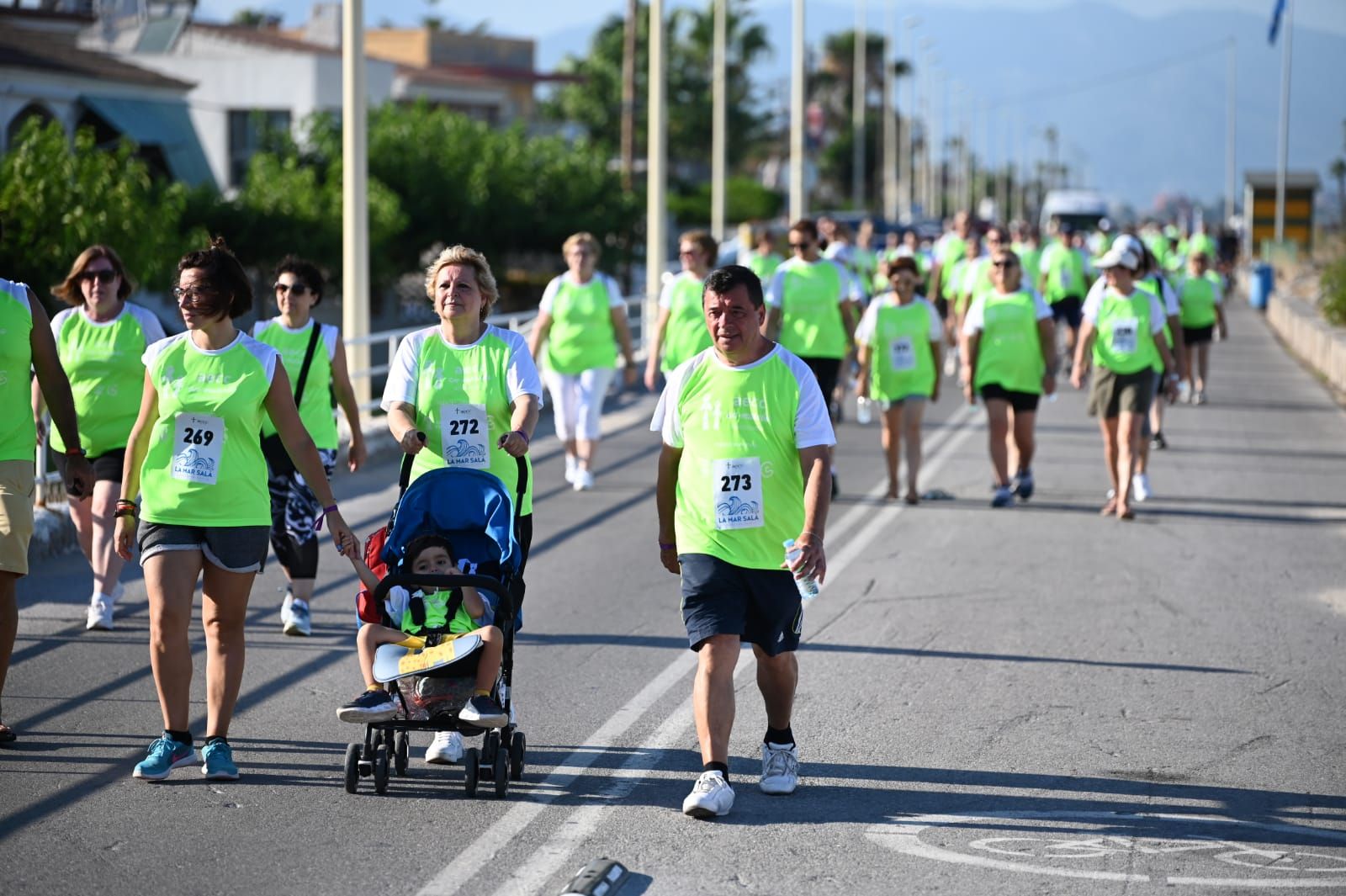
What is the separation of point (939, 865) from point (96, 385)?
532 cm

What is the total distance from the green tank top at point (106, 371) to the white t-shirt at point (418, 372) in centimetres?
244

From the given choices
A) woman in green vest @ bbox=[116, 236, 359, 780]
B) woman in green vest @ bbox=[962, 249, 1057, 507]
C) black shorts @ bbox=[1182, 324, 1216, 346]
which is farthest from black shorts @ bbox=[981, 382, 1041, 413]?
woman in green vest @ bbox=[116, 236, 359, 780]

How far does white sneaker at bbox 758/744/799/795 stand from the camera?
6.49 meters

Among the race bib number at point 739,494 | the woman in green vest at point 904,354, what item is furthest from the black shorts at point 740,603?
the woman in green vest at point 904,354

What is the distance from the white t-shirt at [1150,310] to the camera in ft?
43.7

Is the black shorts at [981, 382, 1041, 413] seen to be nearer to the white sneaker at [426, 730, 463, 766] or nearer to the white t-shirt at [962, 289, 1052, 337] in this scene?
the white t-shirt at [962, 289, 1052, 337]

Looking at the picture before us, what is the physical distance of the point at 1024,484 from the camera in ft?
46.9

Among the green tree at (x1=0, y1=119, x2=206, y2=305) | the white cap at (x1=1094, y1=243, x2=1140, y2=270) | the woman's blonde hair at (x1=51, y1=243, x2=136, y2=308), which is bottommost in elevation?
the woman's blonde hair at (x1=51, y1=243, x2=136, y2=308)

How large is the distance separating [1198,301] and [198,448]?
16047mm

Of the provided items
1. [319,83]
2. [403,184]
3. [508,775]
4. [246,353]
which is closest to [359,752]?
[508,775]

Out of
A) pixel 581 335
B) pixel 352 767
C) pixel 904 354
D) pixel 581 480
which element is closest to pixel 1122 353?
pixel 904 354

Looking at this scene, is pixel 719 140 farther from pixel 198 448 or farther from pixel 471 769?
pixel 471 769

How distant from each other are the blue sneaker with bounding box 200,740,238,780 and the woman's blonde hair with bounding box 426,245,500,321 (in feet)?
6.22

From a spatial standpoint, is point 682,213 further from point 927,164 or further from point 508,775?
point 508,775
